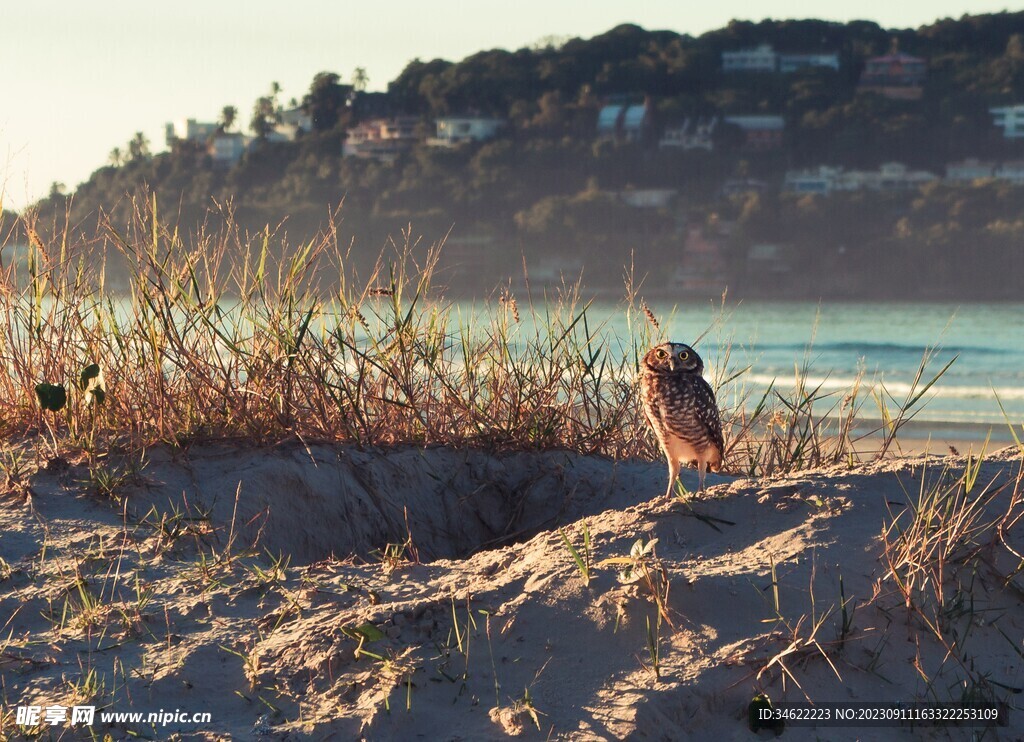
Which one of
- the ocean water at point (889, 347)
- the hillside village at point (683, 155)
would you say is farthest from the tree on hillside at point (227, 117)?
the ocean water at point (889, 347)

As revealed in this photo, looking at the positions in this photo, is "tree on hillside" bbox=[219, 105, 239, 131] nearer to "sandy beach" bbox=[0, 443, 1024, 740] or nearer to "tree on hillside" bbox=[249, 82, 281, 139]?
"tree on hillside" bbox=[249, 82, 281, 139]

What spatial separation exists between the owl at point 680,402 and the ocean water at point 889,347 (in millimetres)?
1420

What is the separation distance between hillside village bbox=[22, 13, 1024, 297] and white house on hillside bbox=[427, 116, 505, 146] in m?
0.17

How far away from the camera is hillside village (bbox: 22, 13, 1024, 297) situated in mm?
48344

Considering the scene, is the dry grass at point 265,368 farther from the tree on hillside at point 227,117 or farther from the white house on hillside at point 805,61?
the white house on hillside at point 805,61

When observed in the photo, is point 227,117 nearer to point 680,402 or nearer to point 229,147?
point 229,147

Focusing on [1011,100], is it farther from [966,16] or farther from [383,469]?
[383,469]

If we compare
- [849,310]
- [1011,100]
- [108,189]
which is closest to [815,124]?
[1011,100]

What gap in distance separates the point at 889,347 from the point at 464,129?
38.3 meters

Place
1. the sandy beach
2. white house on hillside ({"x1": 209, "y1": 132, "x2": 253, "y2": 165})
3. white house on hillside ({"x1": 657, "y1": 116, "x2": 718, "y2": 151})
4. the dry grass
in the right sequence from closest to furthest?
the sandy beach < the dry grass < white house on hillside ({"x1": 209, "y1": 132, "x2": 253, "y2": 165}) < white house on hillside ({"x1": 657, "y1": 116, "x2": 718, "y2": 151})

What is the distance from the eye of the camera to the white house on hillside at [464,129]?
57781mm

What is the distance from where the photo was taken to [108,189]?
16.0m

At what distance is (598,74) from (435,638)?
211 ft

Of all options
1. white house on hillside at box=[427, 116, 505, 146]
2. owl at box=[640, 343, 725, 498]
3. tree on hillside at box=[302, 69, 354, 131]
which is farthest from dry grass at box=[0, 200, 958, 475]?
white house on hillside at box=[427, 116, 505, 146]
